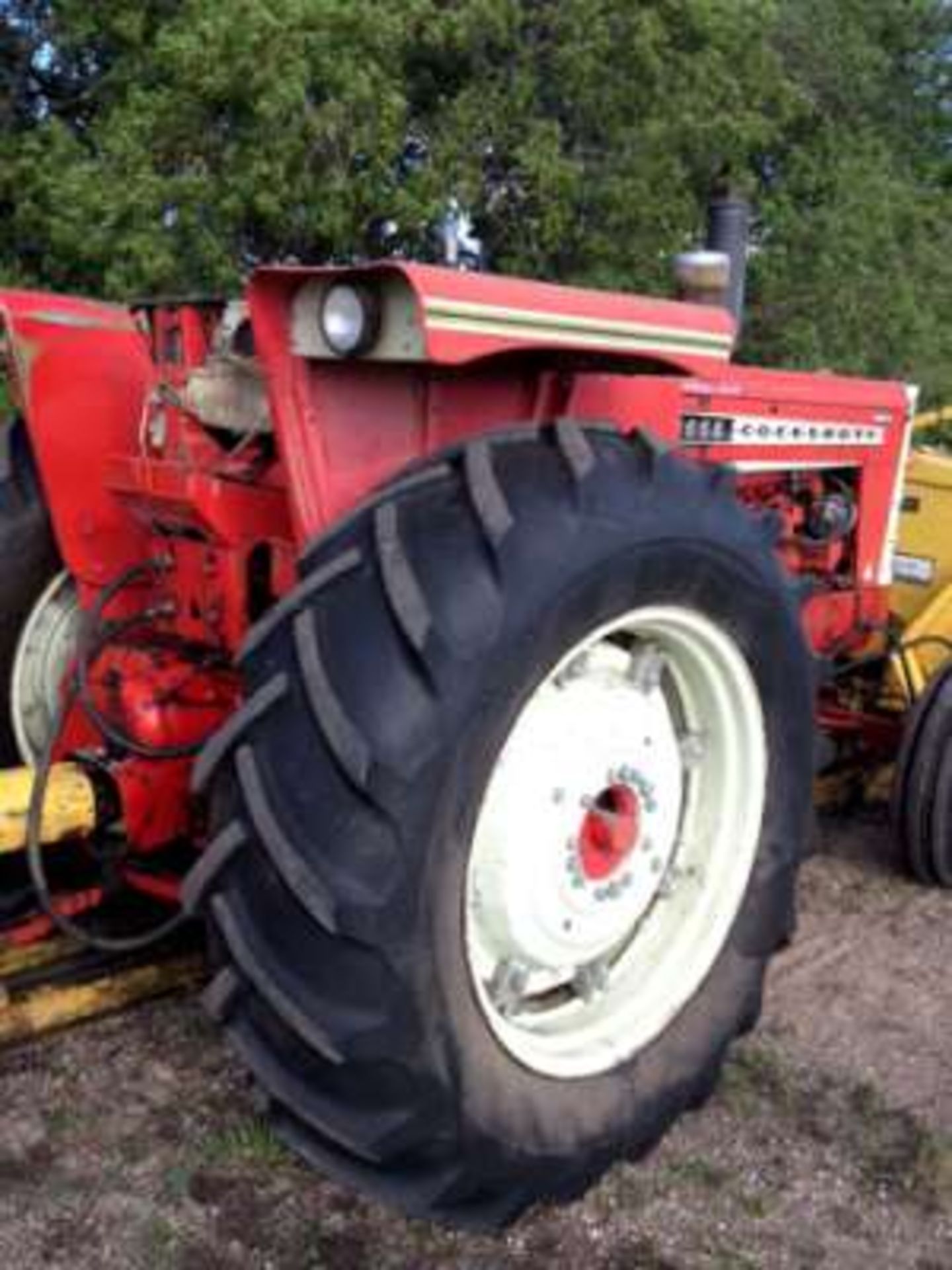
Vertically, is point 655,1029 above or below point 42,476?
below

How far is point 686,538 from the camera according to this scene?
2.36 m

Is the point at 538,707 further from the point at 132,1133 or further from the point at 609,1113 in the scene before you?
the point at 132,1133

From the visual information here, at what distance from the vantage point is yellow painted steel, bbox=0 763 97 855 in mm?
2611

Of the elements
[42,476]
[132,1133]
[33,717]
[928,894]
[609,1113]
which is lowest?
[928,894]

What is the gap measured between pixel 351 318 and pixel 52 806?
1.10 meters

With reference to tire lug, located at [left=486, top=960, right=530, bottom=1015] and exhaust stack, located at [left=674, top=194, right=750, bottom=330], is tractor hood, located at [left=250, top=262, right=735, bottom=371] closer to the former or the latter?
exhaust stack, located at [left=674, top=194, right=750, bottom=330]

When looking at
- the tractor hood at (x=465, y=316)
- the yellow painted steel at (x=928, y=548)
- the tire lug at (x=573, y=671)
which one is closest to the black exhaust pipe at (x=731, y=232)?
the yellow painted steel at (x=928, y=548)

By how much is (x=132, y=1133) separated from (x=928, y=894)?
7.78ft

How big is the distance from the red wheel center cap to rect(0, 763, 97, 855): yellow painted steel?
3.10ft

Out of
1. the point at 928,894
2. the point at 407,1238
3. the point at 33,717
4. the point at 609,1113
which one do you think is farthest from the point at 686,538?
the point at 928,894

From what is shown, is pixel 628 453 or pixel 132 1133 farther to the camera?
pixel 132 1133

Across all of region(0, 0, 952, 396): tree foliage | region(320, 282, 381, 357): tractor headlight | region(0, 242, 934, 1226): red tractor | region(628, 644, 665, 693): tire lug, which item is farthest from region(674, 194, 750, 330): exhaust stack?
region(0, 0, 952, 396): tree foliage

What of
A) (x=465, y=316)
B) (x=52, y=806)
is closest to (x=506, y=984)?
(x=52, y=806)

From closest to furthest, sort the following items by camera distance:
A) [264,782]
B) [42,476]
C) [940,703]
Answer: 1. [264,782]
2. [42,476]
3. [940,703]
